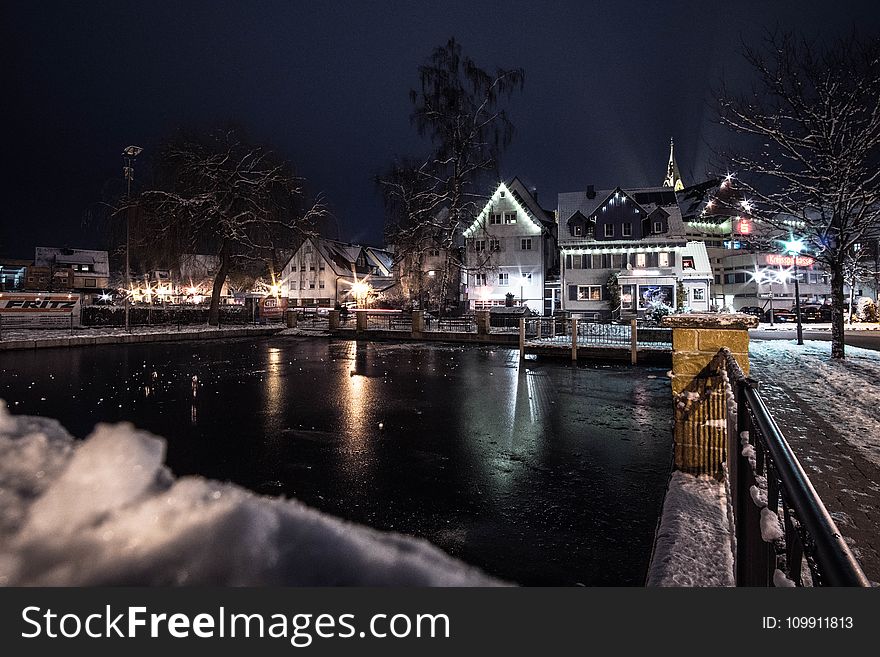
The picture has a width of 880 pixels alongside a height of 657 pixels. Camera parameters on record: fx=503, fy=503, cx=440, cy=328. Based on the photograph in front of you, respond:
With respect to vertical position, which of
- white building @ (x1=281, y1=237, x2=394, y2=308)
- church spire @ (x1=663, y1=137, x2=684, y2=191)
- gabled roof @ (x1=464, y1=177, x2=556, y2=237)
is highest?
church spire @ (x1=663, y1=137, x2=684, y2=191)

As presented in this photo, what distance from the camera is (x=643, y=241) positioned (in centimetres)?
4231

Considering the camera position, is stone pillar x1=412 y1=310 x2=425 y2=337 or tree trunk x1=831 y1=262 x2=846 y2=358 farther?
stone pillar x1=412 y1=310 x2=425 y2=337

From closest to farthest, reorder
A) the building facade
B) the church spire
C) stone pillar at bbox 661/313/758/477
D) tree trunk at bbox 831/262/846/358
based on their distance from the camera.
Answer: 1. stone pillar at bbox 661/313/758/477
2. tree trunk at bbox 831/262/846/358
3. the building facade
4. the church spire

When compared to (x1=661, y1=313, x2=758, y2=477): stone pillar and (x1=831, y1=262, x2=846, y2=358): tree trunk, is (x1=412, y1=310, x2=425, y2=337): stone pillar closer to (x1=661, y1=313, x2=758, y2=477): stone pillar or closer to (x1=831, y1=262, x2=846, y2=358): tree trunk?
(x1=831, y1=262, x2=846, y2=358): tree trunk

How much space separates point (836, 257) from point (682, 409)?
45.8 feet

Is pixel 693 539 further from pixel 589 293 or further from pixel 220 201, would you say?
pixel 589 293

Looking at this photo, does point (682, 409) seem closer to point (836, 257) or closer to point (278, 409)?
point (278, 409)

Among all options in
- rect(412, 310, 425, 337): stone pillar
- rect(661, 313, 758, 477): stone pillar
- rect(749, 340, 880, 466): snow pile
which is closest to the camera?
rect(661, 313, 758, 477): stone pillar

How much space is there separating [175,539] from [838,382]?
11.9 metres

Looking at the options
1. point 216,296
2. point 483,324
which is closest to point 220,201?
point 216,296

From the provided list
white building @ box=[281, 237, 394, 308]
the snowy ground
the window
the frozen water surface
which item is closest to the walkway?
the frozen water surface

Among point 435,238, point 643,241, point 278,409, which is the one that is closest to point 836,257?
point 278,409

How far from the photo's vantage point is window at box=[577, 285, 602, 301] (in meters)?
43.3

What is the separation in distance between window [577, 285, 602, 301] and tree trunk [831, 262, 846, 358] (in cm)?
2835
